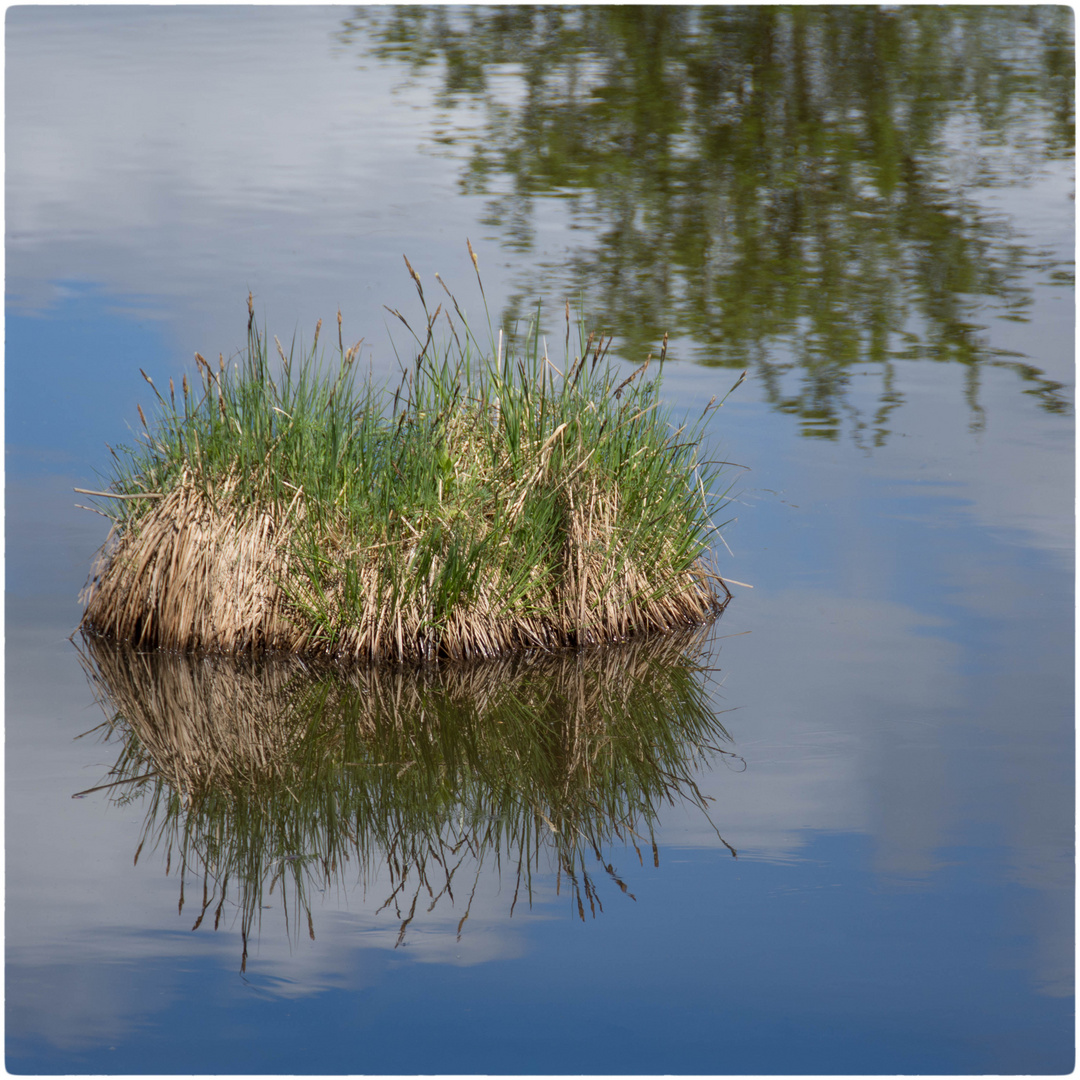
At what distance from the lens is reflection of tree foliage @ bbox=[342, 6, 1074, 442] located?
397 inches

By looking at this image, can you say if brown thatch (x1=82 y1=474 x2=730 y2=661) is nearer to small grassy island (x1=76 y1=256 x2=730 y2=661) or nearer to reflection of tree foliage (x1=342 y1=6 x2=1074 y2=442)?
small grassy island (x1=76 y1=256 x2=730 y2=661)

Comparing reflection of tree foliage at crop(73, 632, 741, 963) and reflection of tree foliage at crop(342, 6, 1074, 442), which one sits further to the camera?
reflection of tree foliage at crop(342, 6, 1074, 442)

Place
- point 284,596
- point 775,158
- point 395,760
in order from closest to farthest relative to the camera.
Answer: point 395,760, point 284,596, point 775,158

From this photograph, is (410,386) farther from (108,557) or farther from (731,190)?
(731,190)

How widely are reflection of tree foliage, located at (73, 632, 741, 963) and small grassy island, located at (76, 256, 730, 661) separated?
182 mm

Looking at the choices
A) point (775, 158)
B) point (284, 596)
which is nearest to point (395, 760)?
point (284, 596)

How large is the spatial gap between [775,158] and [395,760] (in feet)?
32.7

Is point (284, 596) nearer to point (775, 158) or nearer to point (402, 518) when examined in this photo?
point (402, 518)

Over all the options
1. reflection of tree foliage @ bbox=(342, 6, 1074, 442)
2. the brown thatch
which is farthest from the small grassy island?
reflection of tree foliage @ bbox=(342, 6, 1074, 442)

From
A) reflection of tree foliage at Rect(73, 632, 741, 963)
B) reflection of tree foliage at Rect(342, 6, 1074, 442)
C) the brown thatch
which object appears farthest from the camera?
reflection of tree foliage at Rect(342, 6, 1074, 442)

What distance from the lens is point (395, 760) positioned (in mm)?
5035

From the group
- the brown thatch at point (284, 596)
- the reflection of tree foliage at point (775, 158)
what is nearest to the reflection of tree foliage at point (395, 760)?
the brown thatch at point (284, 596)

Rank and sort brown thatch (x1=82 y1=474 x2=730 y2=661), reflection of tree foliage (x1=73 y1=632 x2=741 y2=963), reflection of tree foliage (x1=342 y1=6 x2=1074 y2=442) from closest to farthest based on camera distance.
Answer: reflection of tree foliage (x1=73 y1=632 x2=741 y2=963) < brown thatch (x1=82 y1=474 x2=730 y2=661) < reflection of tree foliage (x1=342 y1=6 x2=1074 y2=442)

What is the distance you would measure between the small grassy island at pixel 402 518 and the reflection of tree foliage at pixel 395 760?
182 mm
